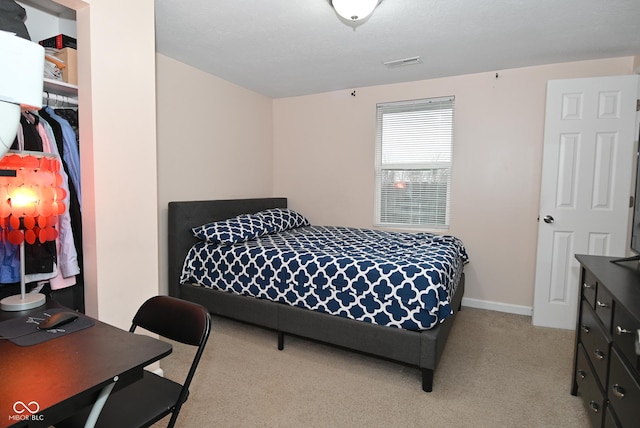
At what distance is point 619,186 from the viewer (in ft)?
9.28

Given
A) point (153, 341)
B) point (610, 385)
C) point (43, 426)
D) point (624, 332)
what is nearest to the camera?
point (43, 426)

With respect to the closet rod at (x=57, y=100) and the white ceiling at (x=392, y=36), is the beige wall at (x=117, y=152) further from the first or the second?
the white ceiling at (x=392, y=36)

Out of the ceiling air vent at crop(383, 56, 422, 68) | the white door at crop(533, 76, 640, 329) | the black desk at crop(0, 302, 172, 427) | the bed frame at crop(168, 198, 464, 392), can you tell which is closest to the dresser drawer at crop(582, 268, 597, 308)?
the bed frame at crop(168, 198, 464, 392)

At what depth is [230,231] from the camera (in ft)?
9.89

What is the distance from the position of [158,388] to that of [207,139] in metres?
2.72

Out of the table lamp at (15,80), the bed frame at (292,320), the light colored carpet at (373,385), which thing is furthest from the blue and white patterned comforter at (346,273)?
the table lamp at (15,80)

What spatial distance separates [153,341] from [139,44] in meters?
1.75

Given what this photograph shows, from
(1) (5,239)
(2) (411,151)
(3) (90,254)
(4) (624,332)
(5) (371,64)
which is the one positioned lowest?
(4) (624,332)

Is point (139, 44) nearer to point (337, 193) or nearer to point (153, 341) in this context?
point (153, 341)

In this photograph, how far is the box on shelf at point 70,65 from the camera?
1.86 metres

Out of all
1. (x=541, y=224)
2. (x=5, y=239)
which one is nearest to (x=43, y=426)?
(x=5, y=239)

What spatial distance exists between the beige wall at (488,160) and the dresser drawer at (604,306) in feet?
6.05

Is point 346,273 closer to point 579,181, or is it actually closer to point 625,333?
point 625,333

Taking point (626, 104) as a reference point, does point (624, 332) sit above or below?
below
